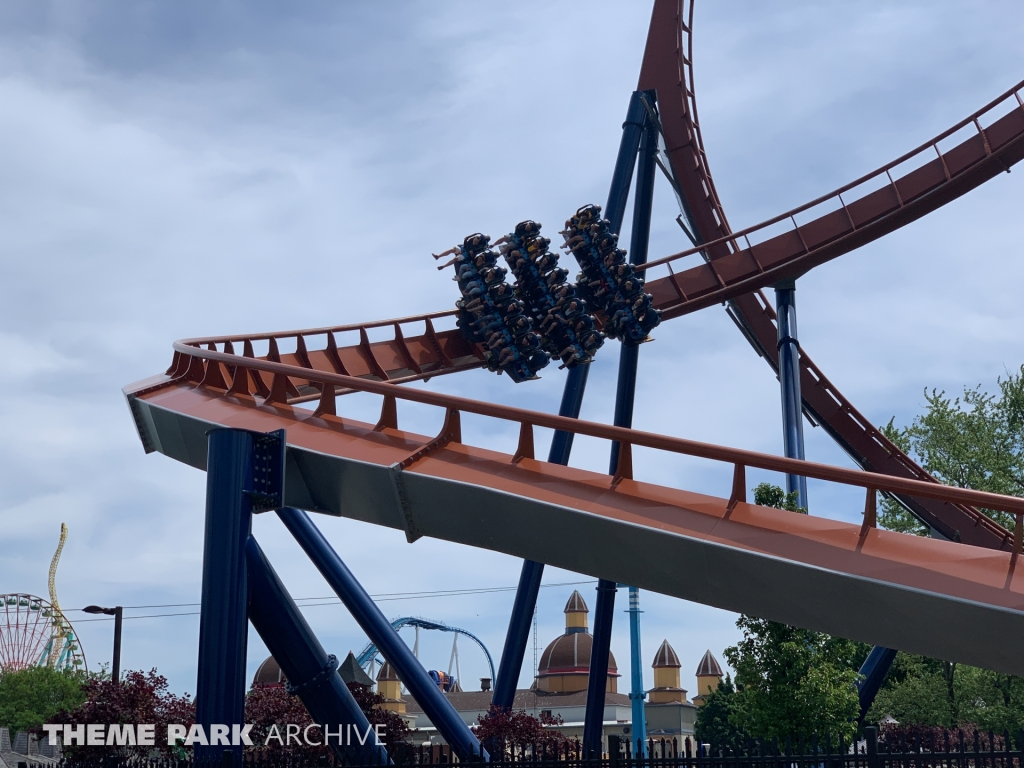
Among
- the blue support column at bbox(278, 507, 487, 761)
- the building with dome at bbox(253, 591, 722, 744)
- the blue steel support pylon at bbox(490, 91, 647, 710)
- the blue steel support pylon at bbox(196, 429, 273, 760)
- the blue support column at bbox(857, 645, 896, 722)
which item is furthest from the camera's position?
the building with dome at bbox(253, 591, 722, 744)

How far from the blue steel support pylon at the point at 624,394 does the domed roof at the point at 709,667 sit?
→ 55.5 meters

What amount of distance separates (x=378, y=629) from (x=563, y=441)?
5.57 meters

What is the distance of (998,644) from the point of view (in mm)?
6305

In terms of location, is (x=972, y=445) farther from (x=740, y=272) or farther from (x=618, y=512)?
(x=618, y=512)

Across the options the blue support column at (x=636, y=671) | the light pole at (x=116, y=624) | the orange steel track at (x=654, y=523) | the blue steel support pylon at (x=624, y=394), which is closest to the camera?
the orange steel track at (x=654, y=523)

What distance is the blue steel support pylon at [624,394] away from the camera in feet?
48.4

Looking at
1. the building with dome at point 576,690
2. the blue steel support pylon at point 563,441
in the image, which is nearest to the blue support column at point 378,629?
the blue steel support pylon at point 563,441

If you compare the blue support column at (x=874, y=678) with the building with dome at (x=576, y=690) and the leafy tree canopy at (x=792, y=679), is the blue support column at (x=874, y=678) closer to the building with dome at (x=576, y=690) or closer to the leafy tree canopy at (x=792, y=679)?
the leafy tree canopy at (x=792, y=679)

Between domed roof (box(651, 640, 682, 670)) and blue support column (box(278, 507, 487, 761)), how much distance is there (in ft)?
197

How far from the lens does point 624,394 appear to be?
16672 mm

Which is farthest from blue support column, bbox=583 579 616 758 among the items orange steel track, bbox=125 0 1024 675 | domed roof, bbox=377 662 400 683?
domed roof, bbox=377 662 400 683

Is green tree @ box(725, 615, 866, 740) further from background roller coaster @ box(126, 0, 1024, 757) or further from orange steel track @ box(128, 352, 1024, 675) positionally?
orange steel track @ box(128, 352, 1024, 675)

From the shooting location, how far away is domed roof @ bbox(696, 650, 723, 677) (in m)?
69.3

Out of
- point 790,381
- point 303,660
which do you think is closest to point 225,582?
point 303,660
